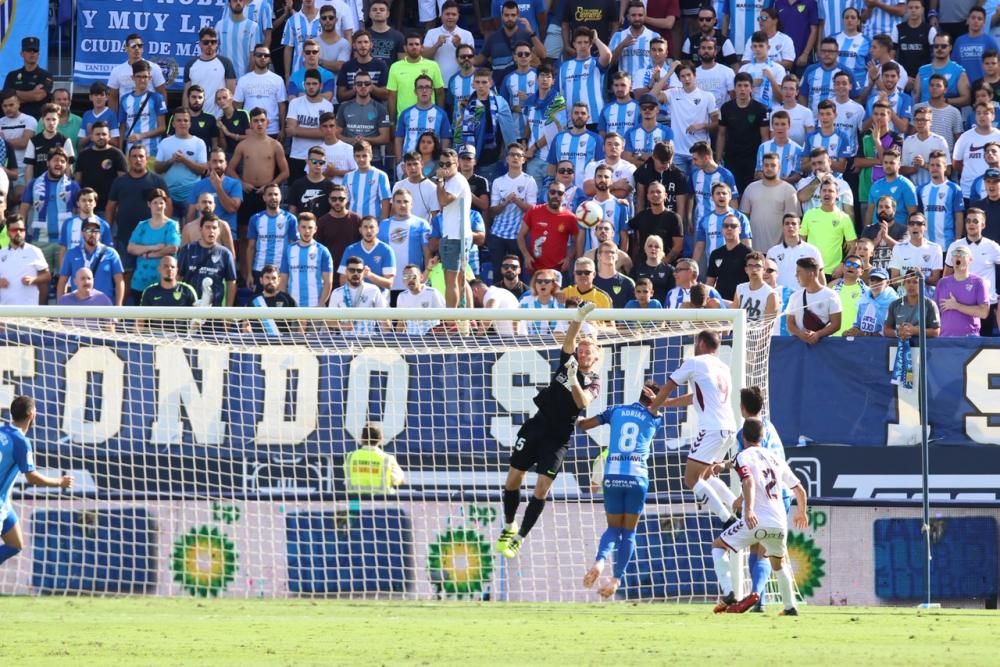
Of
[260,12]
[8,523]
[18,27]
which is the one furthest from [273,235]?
[8,523]

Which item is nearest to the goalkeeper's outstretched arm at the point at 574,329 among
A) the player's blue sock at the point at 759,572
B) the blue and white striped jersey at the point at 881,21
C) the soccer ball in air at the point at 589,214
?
the player's blue sock at the point at 759,572

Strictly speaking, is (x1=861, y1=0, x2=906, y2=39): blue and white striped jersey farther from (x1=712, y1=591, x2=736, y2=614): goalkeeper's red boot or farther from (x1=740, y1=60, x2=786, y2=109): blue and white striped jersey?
(x1=712, y1=591, x2=736, y2=614): goalkeeper's red boot

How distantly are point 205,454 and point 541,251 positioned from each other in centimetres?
499

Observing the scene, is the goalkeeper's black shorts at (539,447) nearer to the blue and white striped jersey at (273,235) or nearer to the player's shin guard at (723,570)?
the player's shin guard at (723,570)

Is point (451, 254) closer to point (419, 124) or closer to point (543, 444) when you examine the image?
point (543, 444)

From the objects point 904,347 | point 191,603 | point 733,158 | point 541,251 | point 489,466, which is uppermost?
point 733,158

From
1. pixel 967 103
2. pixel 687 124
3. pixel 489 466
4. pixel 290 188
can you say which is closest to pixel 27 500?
pixel 489 466

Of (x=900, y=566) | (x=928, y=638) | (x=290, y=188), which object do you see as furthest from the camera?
(x=290, y=188)

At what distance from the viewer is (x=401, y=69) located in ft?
68.7

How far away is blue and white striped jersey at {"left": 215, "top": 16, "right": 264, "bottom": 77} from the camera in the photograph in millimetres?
21672

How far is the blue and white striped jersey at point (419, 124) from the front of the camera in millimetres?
20406

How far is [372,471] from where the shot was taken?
1522 centimetres

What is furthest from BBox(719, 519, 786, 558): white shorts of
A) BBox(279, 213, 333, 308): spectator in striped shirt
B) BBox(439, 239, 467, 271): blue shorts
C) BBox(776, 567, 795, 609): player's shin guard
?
BBox(279, 213, 333, 308): spectator in striped shirt

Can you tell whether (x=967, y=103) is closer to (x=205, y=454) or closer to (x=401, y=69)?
(x=401, y=69)
